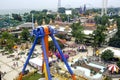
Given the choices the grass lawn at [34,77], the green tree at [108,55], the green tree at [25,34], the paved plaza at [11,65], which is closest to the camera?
the grass lawn at [34,77]

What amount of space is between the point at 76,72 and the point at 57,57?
9.16 meters

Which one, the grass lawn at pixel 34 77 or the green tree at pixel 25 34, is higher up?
the green tree at pixel 25 34

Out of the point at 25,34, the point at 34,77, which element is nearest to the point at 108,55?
the point at 34,77

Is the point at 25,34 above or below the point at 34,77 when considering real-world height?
above

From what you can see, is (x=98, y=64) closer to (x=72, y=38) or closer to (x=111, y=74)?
(x=111, y=74)

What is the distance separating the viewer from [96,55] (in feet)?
135

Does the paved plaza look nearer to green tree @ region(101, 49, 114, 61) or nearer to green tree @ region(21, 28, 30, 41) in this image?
green tree @ region(101, 49, 114, 61)

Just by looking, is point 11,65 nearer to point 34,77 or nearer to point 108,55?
point 34,77

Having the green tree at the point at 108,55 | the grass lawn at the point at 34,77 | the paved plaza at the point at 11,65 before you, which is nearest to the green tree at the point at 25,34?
the paved plaza at the point at 11,65

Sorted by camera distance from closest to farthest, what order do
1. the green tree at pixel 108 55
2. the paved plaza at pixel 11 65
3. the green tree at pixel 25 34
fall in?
the paved plaza at pixel 11 65 → the green tree at pixel 108 55 → the green tree at pixel 25 34

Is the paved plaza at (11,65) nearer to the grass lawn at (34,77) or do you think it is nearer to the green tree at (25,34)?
the grass lawn at (34,77)

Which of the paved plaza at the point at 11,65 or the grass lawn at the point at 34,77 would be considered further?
the paved plaza at the point at 11,65

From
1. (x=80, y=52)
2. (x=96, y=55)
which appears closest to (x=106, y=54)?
(x=96, y=55)

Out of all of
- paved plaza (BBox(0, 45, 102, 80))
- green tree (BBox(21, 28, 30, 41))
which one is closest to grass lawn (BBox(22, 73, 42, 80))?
paved plaza (BBox(0, 45, 102, 80))
